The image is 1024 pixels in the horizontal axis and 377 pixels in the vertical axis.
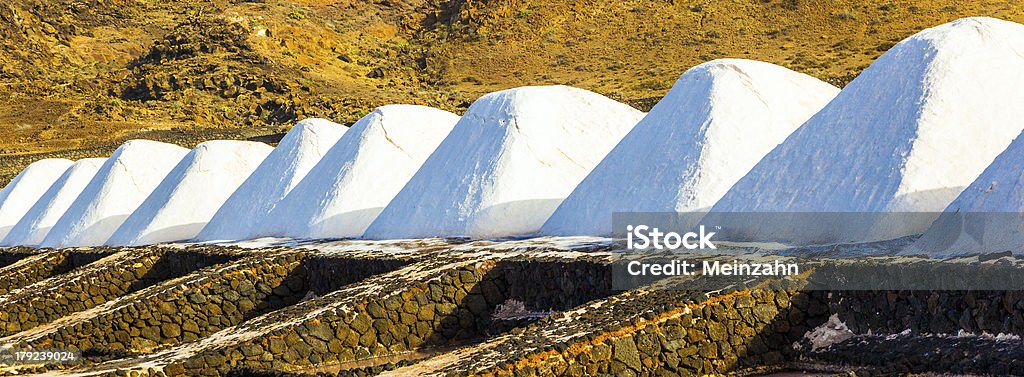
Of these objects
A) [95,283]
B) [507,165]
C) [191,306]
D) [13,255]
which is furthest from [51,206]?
[507,165]

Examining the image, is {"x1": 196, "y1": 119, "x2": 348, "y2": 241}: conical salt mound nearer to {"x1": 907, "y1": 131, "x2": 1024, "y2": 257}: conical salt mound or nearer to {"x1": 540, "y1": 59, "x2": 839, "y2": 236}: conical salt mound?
{"x1": 540, "y1": 59, "x2": 839, "y2": 236}: conical salt mound

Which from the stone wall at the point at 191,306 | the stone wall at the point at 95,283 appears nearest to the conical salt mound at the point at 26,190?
the stone wall at the point at 95,283

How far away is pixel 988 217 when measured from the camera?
735cm

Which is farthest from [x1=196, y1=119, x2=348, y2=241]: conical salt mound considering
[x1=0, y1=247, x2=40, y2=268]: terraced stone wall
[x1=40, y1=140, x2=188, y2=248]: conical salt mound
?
[x1=40, y1=140, x2=188, y2=248]: conical salt mound

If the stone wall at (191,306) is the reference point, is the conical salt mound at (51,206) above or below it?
above

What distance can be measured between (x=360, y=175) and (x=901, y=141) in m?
8.80

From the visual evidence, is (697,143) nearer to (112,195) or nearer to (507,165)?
(507,165)

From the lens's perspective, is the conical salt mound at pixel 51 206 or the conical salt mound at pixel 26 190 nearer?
the conical salt mound at pixel 51 206

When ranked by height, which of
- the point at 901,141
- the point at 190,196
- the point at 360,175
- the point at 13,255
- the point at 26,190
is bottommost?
the point at 13,255

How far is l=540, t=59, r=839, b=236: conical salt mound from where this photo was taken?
11438 millimetres

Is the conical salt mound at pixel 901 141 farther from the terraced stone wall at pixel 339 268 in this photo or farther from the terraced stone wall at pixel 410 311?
the terraced stone wall at pixel 339 268

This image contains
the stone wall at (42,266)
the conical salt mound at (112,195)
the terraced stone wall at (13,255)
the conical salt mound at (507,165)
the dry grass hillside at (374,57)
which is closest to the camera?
the conical salt mound at (507,165)

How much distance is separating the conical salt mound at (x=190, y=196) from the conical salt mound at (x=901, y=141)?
461 inches

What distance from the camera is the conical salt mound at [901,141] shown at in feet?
29.7
